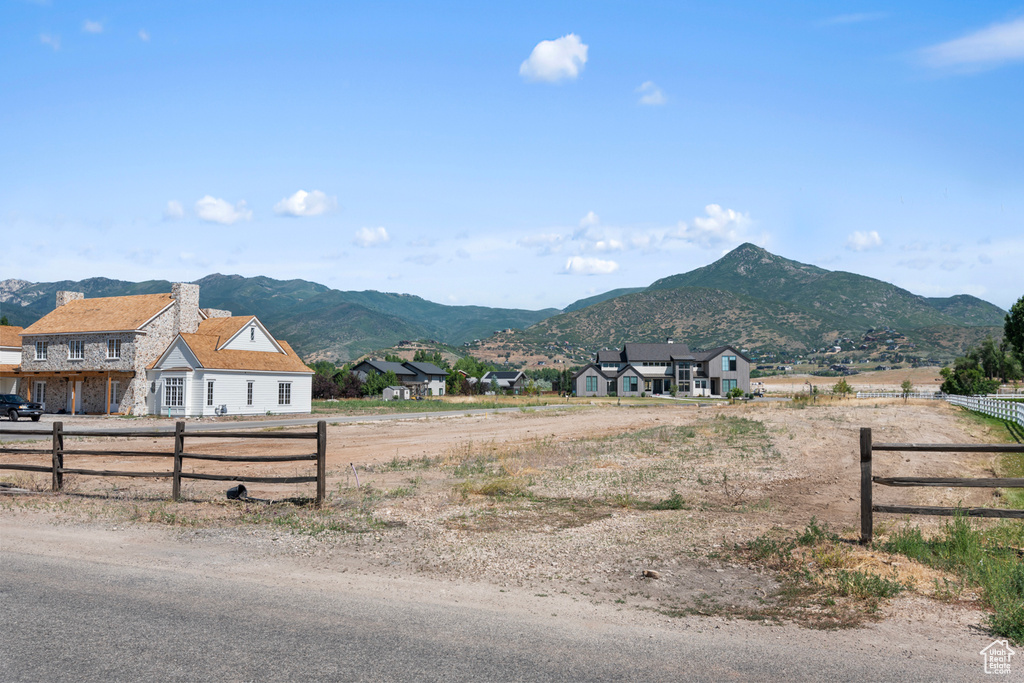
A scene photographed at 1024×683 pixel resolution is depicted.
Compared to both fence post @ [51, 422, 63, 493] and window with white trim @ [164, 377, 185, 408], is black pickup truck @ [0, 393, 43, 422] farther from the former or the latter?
fence post @ [51, 422, 63, 493]

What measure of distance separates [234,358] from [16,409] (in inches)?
507

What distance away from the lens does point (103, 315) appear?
5169 cm

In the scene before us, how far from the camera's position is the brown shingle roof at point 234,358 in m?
46.7

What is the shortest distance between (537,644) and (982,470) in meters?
17.4

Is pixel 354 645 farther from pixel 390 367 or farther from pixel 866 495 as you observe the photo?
pixel 390 367

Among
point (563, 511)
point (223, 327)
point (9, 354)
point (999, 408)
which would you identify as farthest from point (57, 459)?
point (9, 354)

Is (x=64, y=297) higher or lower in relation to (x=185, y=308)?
higher

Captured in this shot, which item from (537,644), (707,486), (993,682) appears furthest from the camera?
(707,486)

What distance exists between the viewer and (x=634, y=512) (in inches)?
466

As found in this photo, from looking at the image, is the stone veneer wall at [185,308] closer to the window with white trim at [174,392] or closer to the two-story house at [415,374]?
the window with white trim at [174,392]

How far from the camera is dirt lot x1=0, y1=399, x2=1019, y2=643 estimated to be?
8.27 metres

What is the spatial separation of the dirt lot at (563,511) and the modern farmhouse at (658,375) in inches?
3007

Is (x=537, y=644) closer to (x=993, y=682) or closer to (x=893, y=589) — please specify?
(x=993, y=682)

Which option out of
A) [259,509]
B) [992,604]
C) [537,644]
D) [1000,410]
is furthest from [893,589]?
[1000,410]
